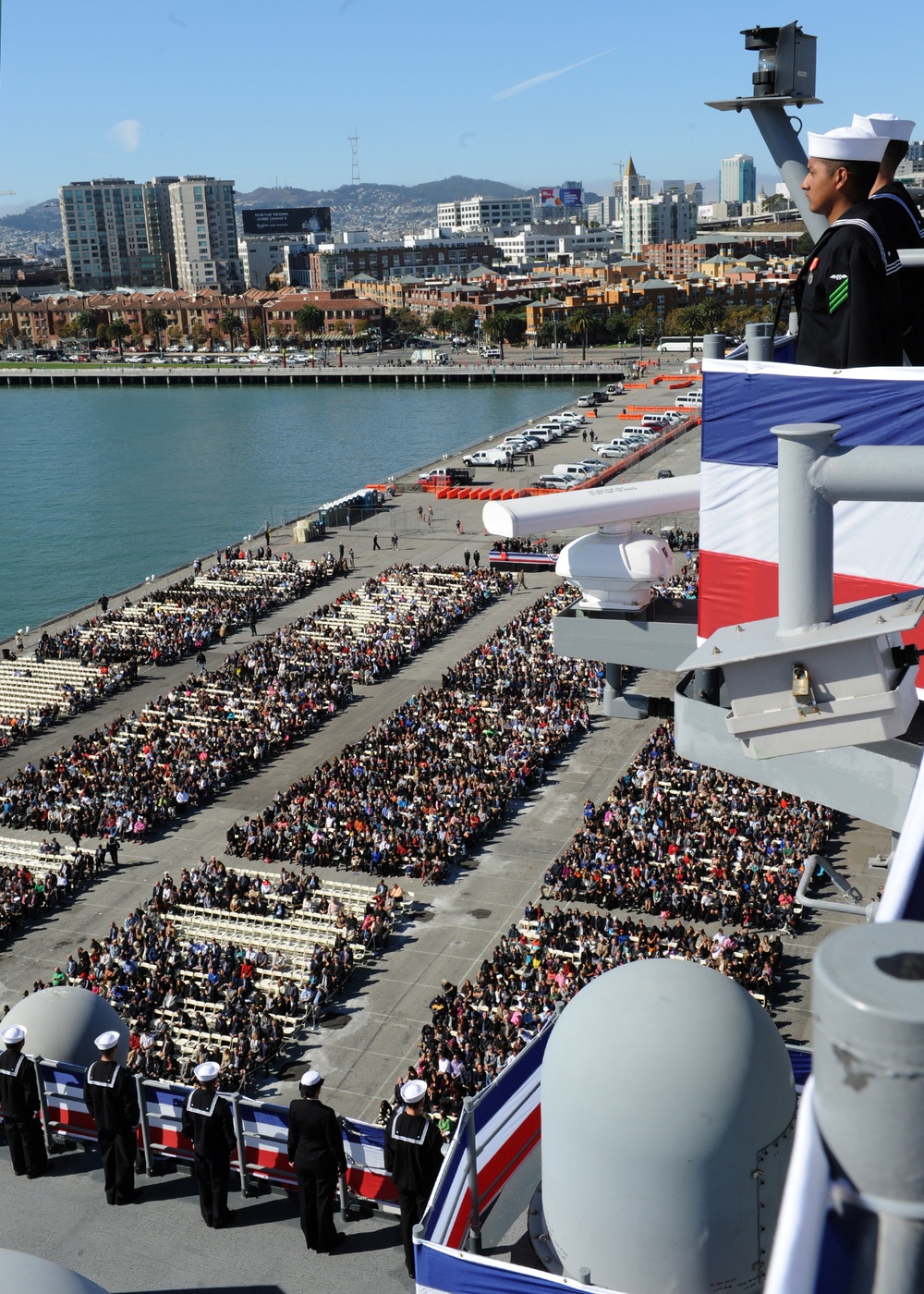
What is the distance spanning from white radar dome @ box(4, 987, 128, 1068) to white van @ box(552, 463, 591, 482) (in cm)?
6161

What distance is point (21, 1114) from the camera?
880 centimetres

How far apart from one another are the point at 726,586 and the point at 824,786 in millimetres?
1828

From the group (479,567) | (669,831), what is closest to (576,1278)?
(669,831)

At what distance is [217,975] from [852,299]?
55.0 ft

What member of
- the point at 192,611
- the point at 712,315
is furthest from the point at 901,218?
the point at 712,315

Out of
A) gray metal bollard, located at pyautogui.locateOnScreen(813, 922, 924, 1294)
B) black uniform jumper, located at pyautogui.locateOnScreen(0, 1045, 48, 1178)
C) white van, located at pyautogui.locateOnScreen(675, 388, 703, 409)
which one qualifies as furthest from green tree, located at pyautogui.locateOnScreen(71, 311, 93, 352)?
gray metal bollard, located at pyautogui.locateOnScreen(813, 922, 924, 1294)

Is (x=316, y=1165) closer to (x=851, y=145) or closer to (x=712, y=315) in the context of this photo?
(x=851, y=145)

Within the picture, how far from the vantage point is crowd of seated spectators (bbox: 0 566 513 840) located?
2881cm

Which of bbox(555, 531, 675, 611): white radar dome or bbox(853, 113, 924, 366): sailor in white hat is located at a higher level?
bbox(853, 113, 924, 366): sailor in white hat

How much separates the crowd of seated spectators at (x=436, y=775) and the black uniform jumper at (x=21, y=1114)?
51.4ft

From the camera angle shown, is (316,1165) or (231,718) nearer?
(316,1165)

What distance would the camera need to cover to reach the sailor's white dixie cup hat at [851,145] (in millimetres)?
6801

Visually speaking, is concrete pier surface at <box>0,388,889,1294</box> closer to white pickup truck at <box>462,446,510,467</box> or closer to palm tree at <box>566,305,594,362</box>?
white pickup truck at <box>462,446,510,467</box>

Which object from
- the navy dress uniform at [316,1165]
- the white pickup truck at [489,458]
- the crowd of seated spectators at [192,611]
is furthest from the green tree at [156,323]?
the navy dress uniform at [316,1165]
